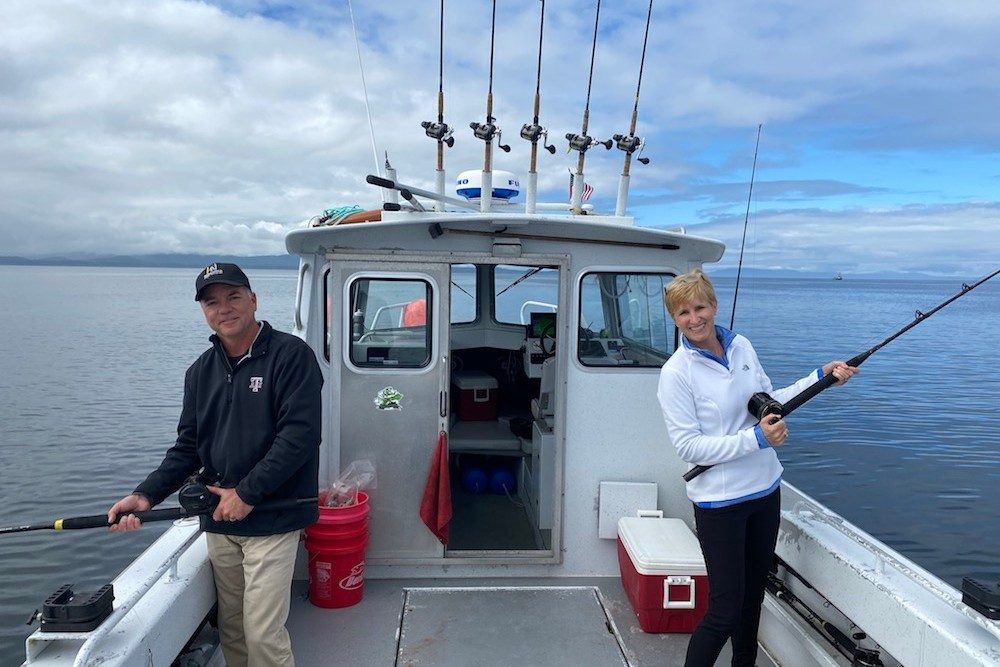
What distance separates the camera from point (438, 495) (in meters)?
3.65

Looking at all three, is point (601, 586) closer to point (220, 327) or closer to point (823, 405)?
point (220, 327)

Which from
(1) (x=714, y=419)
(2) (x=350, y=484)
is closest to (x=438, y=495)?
(2) (x=350, y=484)

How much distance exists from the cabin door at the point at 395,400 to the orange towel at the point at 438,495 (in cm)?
7

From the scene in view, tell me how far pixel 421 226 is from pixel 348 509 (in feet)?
4.94

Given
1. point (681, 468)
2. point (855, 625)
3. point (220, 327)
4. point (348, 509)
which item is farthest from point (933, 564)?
point (220, 327)

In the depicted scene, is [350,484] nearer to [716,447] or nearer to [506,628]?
[506,628]

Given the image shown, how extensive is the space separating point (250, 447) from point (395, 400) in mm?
1414

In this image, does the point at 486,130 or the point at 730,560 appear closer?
the point at 730,560

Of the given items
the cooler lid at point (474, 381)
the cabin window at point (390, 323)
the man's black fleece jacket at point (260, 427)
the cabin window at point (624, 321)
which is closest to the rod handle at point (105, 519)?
the man's black fleece jacket at point (260, 427)

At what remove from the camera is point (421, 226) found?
3.57m

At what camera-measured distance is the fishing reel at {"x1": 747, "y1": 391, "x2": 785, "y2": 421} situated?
217cm

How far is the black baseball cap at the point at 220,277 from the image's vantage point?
223 centimetres

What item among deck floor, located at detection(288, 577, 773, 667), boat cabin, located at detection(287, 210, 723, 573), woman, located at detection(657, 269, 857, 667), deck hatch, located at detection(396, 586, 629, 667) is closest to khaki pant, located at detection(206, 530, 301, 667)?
deck floor, located at detection(288, 577, 773, 667)

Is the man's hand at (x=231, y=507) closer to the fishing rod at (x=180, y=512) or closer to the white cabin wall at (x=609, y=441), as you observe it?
the fishing rod at (x=180, y=512)
